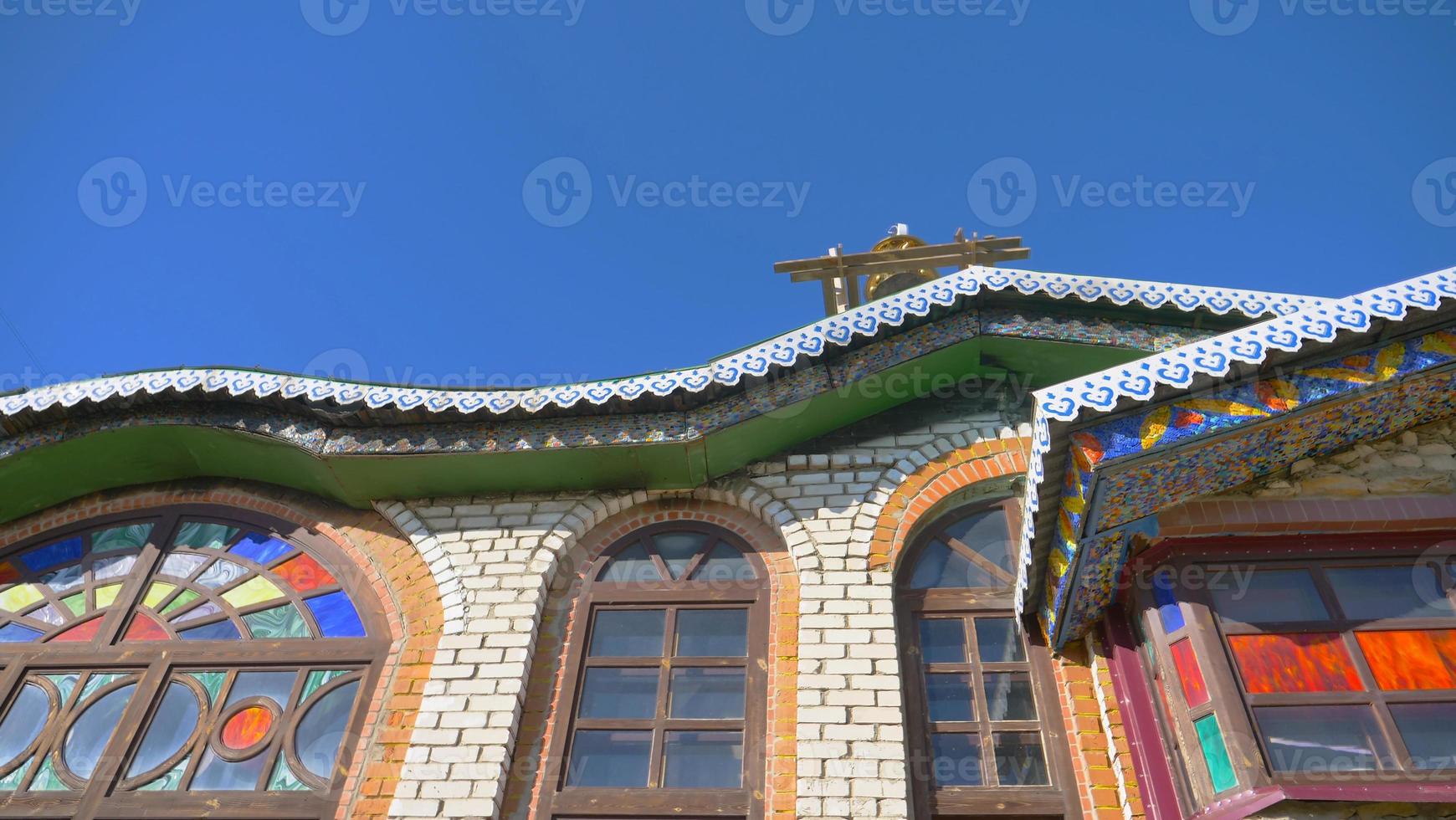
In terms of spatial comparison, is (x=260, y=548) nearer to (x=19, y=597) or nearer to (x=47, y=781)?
(x=19, y=597)

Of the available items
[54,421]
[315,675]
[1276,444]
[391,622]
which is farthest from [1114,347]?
[54,421]

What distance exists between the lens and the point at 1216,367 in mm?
4645

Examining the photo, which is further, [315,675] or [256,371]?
[256,371]

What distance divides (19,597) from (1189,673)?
6406 mm

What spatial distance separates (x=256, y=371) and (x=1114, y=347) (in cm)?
502

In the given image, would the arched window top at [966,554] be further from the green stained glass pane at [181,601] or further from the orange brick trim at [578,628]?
the green stained glass pane at [181,601]

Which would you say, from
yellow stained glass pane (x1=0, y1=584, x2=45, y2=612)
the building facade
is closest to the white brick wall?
the building facade

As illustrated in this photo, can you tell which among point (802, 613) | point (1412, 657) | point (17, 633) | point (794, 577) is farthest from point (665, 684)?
point (17, 633)

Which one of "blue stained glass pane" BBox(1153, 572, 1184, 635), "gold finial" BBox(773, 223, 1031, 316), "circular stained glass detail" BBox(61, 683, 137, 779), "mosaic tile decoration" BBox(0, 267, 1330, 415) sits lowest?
"circular stained glass detail" BBox(61, 683, 137, 779)

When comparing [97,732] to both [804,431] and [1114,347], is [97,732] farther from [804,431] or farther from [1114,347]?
[1114,347]

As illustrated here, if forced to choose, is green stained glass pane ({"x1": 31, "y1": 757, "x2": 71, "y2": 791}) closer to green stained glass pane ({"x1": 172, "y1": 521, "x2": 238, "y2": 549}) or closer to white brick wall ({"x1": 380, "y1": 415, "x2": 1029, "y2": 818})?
green stained glass pane ({"x1": 172, "y1": 521, "x2": 238, "y2": 549})

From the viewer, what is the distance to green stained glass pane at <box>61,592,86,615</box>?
249 inches

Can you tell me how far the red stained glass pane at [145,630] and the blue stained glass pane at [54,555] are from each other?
0.86m

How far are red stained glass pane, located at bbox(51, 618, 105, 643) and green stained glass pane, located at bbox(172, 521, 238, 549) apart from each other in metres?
0.62
